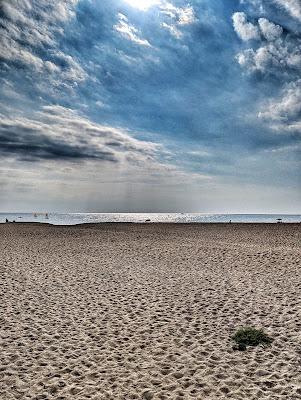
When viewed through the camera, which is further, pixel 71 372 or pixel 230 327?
pixel 230 327

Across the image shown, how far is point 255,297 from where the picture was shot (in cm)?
1474

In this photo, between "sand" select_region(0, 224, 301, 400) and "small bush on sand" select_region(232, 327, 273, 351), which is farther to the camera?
"small bush on sand" select_region(232, 327, 273, 351)

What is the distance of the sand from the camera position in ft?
25.4

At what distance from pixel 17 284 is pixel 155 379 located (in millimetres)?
11746

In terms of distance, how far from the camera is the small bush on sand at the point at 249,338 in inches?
388

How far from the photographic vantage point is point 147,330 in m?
11.1

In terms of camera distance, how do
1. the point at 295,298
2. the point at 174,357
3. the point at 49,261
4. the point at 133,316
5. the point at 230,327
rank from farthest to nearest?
the point at 49,261, the point at 295,298, the point at 133,316, the point at 230,327, the point at 174,357

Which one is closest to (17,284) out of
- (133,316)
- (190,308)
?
(133,316)

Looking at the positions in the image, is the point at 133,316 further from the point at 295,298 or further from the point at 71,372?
the point at 295,298

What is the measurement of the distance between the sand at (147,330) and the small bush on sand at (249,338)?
0.21 meters

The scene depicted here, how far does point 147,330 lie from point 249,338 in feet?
10.5

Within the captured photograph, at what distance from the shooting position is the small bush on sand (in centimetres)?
984

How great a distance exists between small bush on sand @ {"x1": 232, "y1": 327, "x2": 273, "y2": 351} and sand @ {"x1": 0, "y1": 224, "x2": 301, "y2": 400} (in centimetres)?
21

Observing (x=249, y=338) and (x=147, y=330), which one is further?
(x=147, y=330)
